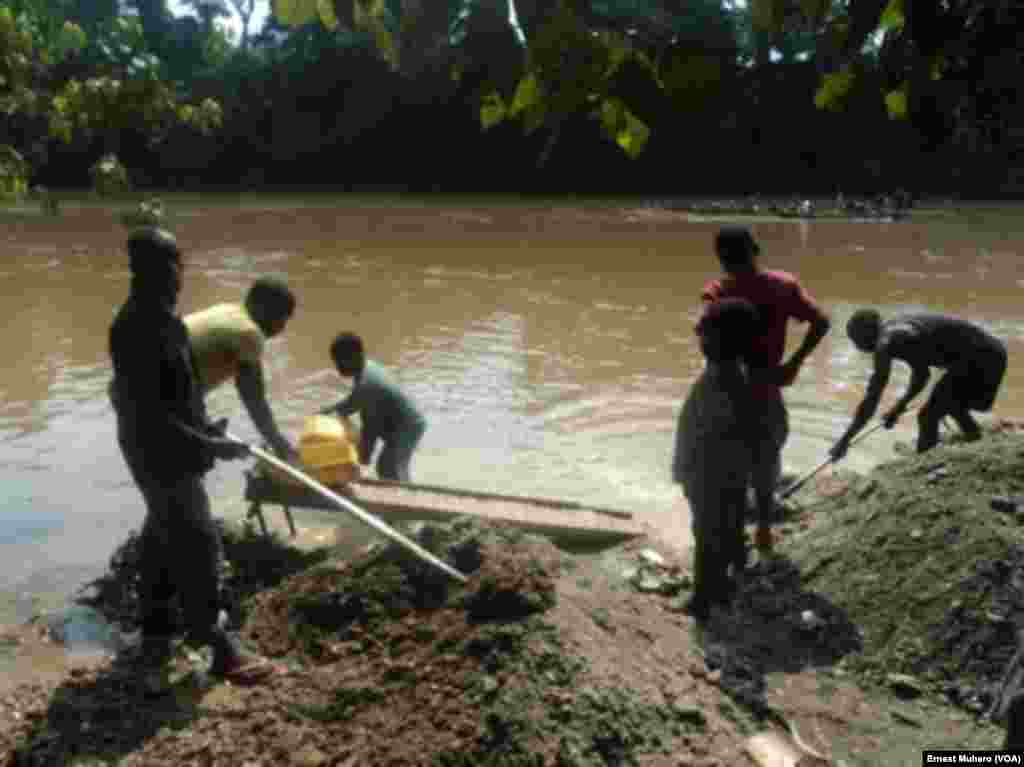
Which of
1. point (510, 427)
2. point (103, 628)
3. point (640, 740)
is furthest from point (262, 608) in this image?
point (510, 427)

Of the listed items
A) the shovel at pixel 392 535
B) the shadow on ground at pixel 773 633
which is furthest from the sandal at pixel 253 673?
the shadow on ground at pixel 773 633

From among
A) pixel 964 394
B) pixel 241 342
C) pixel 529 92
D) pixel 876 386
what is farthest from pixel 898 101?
pixel 964 394

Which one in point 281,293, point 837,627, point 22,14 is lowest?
point 837,627

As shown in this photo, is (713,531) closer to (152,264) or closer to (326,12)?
(152,264)

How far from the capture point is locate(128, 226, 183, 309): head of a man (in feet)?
12.5

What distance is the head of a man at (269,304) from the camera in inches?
189

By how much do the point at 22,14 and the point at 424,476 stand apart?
4.00m

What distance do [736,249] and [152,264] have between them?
2578mm

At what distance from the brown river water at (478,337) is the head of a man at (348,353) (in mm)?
1531

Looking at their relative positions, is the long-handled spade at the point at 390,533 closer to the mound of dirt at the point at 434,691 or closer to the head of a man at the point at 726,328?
the mound of dirt at the point at 434,691

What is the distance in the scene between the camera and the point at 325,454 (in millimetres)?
5211

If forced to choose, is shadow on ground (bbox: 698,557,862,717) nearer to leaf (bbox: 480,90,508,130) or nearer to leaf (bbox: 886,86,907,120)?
leaf (bbox: 886,86,907,120)

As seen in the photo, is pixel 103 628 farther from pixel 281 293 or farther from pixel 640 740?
pixel 640 740

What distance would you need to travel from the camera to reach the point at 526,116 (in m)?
2.05
